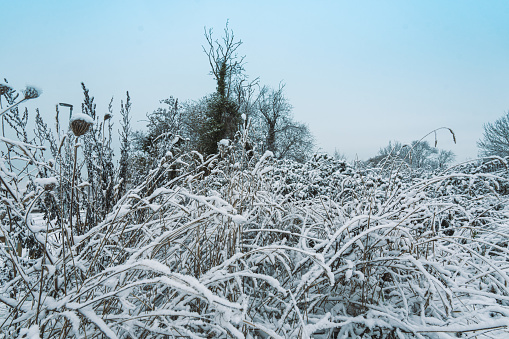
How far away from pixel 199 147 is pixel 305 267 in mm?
16044

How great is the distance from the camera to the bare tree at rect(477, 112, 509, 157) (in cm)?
1662

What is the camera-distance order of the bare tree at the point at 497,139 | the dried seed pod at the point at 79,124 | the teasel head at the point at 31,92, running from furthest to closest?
the bare tree at the point at 497,139
the teasel head at the point at 31,92
the dried seed pod at the point at 79,124

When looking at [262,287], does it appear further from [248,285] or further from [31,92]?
[31,92]

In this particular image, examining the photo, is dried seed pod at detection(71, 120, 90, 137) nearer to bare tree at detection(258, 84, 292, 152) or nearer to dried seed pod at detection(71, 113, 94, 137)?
dried seed pod at detection(71, 113, 94, 137)

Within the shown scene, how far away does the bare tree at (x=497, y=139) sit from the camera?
16625 mm

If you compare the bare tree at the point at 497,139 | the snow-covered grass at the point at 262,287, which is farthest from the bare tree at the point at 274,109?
the snow-covered grass at the point at 262,287

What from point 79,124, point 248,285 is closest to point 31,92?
point 79,124

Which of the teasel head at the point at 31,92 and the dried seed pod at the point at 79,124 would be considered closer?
the dried seed pod at the point at 79,124

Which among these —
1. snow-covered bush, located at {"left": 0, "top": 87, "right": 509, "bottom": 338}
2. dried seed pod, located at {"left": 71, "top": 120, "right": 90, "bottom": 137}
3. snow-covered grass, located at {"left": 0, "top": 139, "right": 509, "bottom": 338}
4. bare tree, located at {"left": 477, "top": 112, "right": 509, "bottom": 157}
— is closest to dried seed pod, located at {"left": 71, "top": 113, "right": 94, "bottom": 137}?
dried seed pod, located at {"left": 71, "top": 120, "right": 90, "bottom": 137}

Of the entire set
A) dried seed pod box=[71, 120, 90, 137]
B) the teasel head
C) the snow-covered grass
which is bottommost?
the snow-covered grass

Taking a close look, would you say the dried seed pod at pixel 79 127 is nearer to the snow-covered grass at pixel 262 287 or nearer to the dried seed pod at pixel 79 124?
the dried seed pod at pixel 79 124

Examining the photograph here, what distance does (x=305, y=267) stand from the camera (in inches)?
56.0

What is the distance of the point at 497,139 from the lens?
55.8 feet

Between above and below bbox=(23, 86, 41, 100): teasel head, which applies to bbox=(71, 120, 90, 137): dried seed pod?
below
